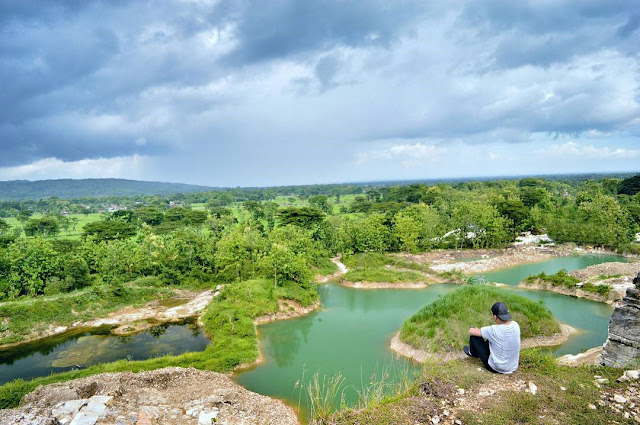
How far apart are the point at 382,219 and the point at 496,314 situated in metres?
35.5

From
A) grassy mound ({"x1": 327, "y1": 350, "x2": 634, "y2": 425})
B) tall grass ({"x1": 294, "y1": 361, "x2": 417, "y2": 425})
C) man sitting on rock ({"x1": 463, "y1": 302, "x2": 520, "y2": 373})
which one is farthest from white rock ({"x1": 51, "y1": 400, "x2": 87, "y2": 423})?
man sitting on rock ({"x1": 463, "y1": 302, "x2": 520, "y2": 373})

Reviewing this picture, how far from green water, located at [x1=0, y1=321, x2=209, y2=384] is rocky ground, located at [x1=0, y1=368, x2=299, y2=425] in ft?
13.7

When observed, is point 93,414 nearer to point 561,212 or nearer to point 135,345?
point 135,345

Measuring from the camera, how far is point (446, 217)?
164ft

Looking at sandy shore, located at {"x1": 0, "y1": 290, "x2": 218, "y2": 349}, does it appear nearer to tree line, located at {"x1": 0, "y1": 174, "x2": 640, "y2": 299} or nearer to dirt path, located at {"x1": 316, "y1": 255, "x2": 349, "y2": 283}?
tree line, located at {"x1": 0, "y1": 174, "x2": 640, "y2": 299}

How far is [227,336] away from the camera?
18484 mm

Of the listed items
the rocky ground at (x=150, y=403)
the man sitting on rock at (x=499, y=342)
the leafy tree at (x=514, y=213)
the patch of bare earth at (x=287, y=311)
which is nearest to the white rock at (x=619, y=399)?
the man sitting on rock at (x=499, y=342)

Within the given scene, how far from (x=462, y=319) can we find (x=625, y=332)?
7611 millimetres

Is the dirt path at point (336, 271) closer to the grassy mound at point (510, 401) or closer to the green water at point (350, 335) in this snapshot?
the green water at point (350, 335)

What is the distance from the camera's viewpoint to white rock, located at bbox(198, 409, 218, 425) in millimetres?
10742

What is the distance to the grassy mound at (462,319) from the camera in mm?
16391

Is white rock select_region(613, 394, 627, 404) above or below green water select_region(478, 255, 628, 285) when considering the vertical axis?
above

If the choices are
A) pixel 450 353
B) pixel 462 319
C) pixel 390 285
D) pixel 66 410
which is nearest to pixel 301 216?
pixel 390 285

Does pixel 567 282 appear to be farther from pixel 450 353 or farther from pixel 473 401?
pixel 473 401
